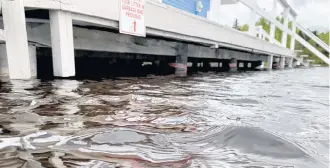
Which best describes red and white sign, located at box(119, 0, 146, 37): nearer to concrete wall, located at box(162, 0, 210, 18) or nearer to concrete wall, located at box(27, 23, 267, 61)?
concrete wall, located at box(27, 23, 267, 61)

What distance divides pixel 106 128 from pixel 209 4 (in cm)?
1349

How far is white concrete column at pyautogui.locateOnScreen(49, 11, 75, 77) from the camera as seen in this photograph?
10.7ft

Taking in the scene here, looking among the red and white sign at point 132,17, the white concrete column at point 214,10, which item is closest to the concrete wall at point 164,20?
the red and white sign at point 132,17

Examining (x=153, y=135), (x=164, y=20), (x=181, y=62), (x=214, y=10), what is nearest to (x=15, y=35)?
(x=153, y=135)

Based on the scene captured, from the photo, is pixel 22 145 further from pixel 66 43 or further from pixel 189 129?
pixel 66 43

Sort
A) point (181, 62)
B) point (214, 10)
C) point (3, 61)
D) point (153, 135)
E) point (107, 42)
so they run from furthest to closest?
point (214, 10) → point (181, 62) → point (107, 42) → point (3, 61) → point (153, 135)

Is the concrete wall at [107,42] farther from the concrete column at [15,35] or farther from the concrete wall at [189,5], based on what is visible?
the concrete wall at [189,5]

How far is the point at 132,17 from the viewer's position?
4.46m

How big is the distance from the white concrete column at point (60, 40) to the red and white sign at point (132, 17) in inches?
39.2

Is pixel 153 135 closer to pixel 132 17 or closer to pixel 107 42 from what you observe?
pixel 132 17

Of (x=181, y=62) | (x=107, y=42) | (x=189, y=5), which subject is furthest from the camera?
(x=189, y=5)

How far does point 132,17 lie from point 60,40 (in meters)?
1.56

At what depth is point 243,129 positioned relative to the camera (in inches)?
61.2

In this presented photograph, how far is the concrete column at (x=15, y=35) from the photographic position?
286 cm
